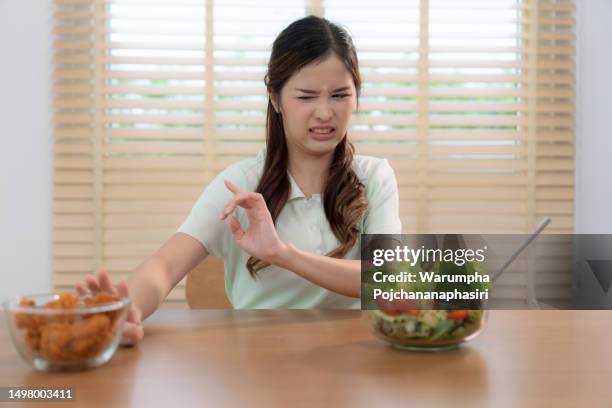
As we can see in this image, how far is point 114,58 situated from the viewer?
2838mm

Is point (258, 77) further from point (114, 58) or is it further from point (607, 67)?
point (607, 67)

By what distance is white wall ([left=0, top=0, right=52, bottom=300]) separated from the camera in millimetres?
2797

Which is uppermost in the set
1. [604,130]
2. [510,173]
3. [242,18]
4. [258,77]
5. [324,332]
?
[242,18]

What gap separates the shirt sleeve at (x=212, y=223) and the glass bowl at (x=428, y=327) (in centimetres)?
74

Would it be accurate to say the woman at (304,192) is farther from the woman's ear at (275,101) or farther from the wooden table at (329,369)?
the wooden table at (329,369)

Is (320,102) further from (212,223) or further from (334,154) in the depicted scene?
(212,223)

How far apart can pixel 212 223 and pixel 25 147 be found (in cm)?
147

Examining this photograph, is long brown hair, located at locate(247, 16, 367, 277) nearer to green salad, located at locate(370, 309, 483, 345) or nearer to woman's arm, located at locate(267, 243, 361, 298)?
woman's arm, located at locate(267, 243, 361, 298)

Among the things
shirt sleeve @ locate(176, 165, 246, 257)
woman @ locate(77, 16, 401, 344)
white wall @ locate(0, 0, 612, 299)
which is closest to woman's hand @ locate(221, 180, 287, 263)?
woman @ locate(77, 16, 401, 344)

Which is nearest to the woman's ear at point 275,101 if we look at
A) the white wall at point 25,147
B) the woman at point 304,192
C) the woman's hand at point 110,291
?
the woman at point 304,192

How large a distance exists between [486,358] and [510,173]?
6.77 feet

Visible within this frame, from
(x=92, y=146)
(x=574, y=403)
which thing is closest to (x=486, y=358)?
(x=574, y=403)

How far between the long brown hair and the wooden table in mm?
496

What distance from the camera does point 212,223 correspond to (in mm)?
1728
